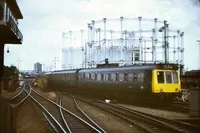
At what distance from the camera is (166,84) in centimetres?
2170

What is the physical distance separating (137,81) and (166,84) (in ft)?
6.71

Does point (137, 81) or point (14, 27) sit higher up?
point (14, 27)

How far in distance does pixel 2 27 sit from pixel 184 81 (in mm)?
30234

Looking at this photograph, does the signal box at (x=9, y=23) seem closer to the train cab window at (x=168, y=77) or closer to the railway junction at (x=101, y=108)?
the railway junction at (x=101, y=108)

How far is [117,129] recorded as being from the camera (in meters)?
13.4

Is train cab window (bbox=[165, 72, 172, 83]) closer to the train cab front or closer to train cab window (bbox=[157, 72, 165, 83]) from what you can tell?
the train cab front

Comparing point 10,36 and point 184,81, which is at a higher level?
point 10,36

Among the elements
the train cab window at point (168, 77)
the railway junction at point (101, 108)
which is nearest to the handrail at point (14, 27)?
the railway junction at point (101, 108)

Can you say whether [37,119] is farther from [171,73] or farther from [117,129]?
[171,73]

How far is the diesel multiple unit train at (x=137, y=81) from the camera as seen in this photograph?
21.3 metres

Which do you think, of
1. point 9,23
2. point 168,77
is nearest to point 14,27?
point 9,23

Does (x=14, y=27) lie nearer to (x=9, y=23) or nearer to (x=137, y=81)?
(x=9, y=23)

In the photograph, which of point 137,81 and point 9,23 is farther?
point 9,23

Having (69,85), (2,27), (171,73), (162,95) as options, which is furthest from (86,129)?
(69,85)
